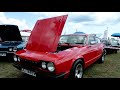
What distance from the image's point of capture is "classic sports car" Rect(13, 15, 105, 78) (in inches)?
142

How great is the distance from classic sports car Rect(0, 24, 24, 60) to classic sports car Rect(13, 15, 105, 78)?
78.3 inches

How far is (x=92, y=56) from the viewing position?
207 inches

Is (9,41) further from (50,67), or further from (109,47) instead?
(109,47)

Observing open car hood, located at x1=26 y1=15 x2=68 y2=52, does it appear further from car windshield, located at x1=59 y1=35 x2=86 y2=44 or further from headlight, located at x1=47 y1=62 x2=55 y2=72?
car windshield, located at x1=59 y1=35 x2=86 y2=44

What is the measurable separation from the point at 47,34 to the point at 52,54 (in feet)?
2.55

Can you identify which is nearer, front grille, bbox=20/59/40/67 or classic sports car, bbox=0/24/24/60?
front grille, bbox=20/59/40/67

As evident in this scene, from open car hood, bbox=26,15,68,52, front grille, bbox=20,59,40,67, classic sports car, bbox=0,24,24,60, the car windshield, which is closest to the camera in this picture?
front grille, bbox=20,59,40,67

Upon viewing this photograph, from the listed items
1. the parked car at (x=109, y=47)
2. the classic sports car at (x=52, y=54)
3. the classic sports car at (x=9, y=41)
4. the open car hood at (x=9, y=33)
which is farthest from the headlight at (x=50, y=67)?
the parked car at (x=109, y=47)

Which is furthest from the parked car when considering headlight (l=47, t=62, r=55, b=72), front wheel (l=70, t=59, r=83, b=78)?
headlight (l=47, t=62, r=55, b=72)

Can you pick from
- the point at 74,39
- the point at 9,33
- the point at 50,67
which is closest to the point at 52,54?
the point at 50,67

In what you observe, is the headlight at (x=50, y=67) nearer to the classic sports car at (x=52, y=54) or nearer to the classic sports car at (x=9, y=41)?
the classic sports car at (x=52, y=54)

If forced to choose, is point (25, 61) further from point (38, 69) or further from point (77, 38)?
point (77, 38)
